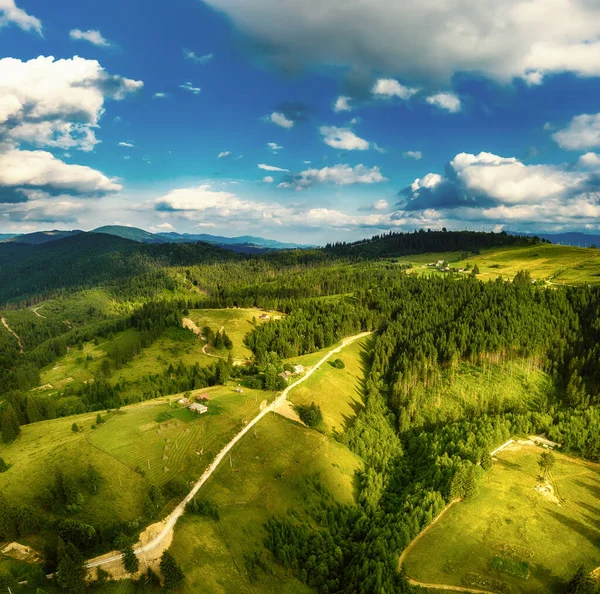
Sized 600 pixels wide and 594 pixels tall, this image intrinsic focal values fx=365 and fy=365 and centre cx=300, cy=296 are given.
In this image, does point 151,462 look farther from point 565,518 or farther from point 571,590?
point 565,518

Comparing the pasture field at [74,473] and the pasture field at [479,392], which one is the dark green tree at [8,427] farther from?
the pasture field at [479,392]

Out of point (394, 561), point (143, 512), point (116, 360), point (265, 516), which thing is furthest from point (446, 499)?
point (116, 360)

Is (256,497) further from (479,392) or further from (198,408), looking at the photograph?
(479,392)

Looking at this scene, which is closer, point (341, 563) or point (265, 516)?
point (341, 563)

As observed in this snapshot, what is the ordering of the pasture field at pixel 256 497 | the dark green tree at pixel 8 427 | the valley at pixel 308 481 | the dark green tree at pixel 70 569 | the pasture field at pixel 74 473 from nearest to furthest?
1. the dark green tree at pixel 70 569
2. the pasture field at pixel 256 497
3. the valley at pixel 308 481
4. the pasture field at pixel 74 473
5. the dark green tree at pixel 8 427

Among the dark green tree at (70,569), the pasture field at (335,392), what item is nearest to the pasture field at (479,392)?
the pasture field at (335,392)

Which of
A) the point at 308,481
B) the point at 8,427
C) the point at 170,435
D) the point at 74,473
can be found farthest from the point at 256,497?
the point at 8,427
